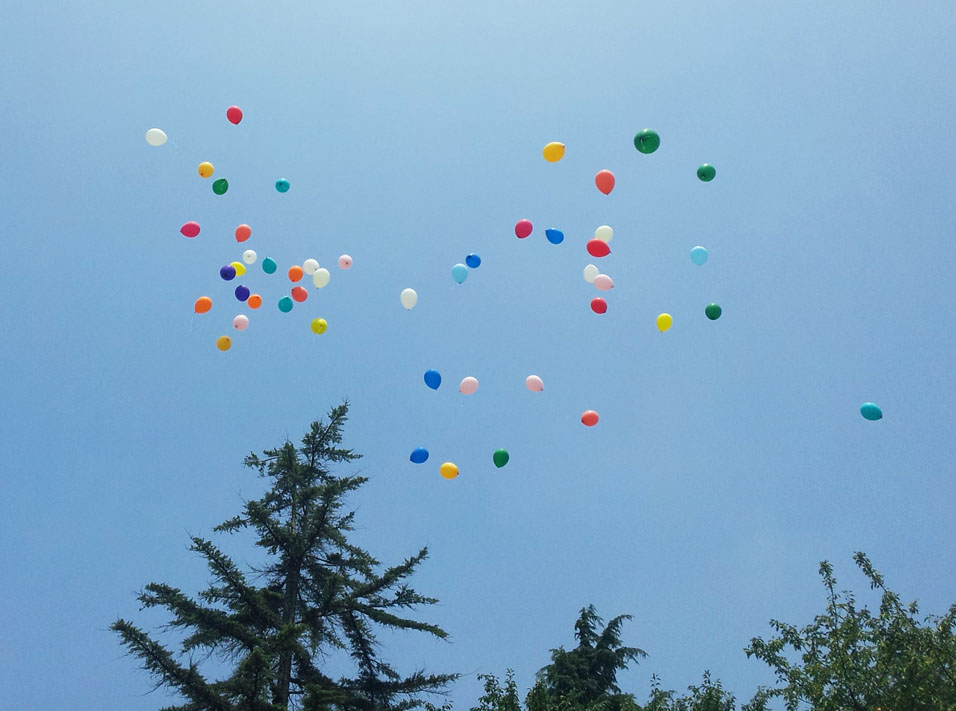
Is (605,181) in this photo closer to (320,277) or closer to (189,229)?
(320,277)

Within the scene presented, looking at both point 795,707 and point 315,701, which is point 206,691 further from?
Answer: point 795,707

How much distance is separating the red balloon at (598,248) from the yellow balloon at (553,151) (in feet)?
4.53

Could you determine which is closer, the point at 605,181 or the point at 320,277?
the point at 605,181

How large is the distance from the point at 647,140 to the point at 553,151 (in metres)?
1.41

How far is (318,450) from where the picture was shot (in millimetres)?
14000

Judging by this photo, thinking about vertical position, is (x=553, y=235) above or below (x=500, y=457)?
above

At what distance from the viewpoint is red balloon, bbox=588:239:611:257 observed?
11969mm

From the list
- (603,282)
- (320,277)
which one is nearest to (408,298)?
(320,277)

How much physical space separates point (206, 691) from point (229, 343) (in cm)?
512

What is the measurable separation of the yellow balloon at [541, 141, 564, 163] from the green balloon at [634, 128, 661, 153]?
3.88 ft

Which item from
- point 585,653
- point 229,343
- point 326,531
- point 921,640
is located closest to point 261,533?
point 326,531

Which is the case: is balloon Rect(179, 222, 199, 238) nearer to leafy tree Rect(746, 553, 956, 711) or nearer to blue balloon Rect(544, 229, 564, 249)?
blue balloon Rect(544, 229, 564, 249)

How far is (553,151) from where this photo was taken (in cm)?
1141

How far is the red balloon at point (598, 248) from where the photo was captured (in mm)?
11969
